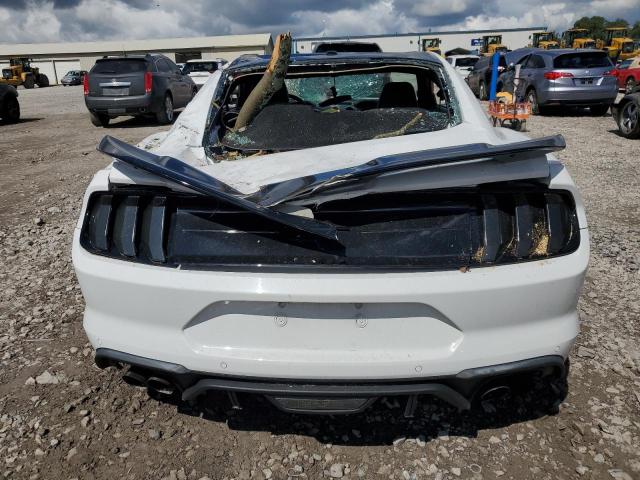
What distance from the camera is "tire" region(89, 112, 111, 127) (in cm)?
1294

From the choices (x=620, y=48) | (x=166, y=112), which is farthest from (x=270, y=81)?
(x=620, y=48)

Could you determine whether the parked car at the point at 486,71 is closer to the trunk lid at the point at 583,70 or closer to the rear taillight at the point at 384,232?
the trunk lid at the point at 583,70

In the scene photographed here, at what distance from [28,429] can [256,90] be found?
6.92 feet

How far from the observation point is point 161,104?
1286 centimetres

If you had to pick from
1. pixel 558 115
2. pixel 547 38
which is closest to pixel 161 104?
pixel 558 115

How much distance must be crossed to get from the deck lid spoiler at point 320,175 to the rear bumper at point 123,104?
37.2ft

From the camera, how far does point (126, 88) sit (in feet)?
40.2

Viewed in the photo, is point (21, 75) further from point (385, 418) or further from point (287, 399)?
point (287, 399)

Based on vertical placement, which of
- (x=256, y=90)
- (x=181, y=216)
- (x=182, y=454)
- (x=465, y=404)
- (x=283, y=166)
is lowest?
(x=182, y=454)

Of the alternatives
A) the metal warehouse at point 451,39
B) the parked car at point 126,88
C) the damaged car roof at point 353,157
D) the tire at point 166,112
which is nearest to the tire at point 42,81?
the metal warehouse at point 451,39

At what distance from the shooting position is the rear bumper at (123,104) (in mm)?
12227

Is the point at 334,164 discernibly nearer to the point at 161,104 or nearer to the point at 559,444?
the point at 559,444

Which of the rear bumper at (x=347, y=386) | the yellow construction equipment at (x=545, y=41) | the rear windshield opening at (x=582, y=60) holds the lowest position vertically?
the rear bumper at (x=347, y=386)

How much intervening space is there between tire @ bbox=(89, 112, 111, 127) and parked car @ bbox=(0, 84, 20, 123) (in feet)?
10.5
